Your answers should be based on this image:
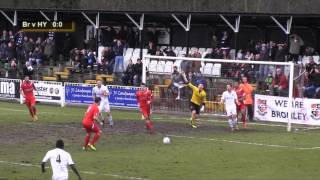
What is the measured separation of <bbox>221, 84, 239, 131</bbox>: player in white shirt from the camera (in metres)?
30.6

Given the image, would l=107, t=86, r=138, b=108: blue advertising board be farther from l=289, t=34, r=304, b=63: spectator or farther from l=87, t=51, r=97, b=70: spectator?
l=289, t=34, r=304, b=63: spectator

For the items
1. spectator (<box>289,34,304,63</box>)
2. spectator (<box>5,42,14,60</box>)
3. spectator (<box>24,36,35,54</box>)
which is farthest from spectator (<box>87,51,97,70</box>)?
spectator (<box>289,34,304,63</box>)

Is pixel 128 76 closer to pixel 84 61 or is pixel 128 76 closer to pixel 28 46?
pixel 84 61

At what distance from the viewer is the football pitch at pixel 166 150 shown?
62.2 feet

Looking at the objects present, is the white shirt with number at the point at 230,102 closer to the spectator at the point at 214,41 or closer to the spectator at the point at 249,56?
the spectator at the point at 249,56

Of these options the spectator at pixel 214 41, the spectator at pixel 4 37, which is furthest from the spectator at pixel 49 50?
the spectator at pixel 214 41

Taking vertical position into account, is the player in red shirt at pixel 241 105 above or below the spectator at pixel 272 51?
below

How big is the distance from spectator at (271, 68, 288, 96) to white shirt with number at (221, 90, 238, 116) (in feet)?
10.1

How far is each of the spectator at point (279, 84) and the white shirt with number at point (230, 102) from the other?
3080 mm

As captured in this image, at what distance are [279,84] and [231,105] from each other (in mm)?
3742

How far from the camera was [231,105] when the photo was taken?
101ft

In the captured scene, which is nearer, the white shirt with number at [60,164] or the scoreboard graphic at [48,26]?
the white shirt with number at [60,164]

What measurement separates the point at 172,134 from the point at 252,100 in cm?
657

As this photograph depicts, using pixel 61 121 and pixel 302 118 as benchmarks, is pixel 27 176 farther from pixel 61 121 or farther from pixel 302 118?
pixel 302 118
